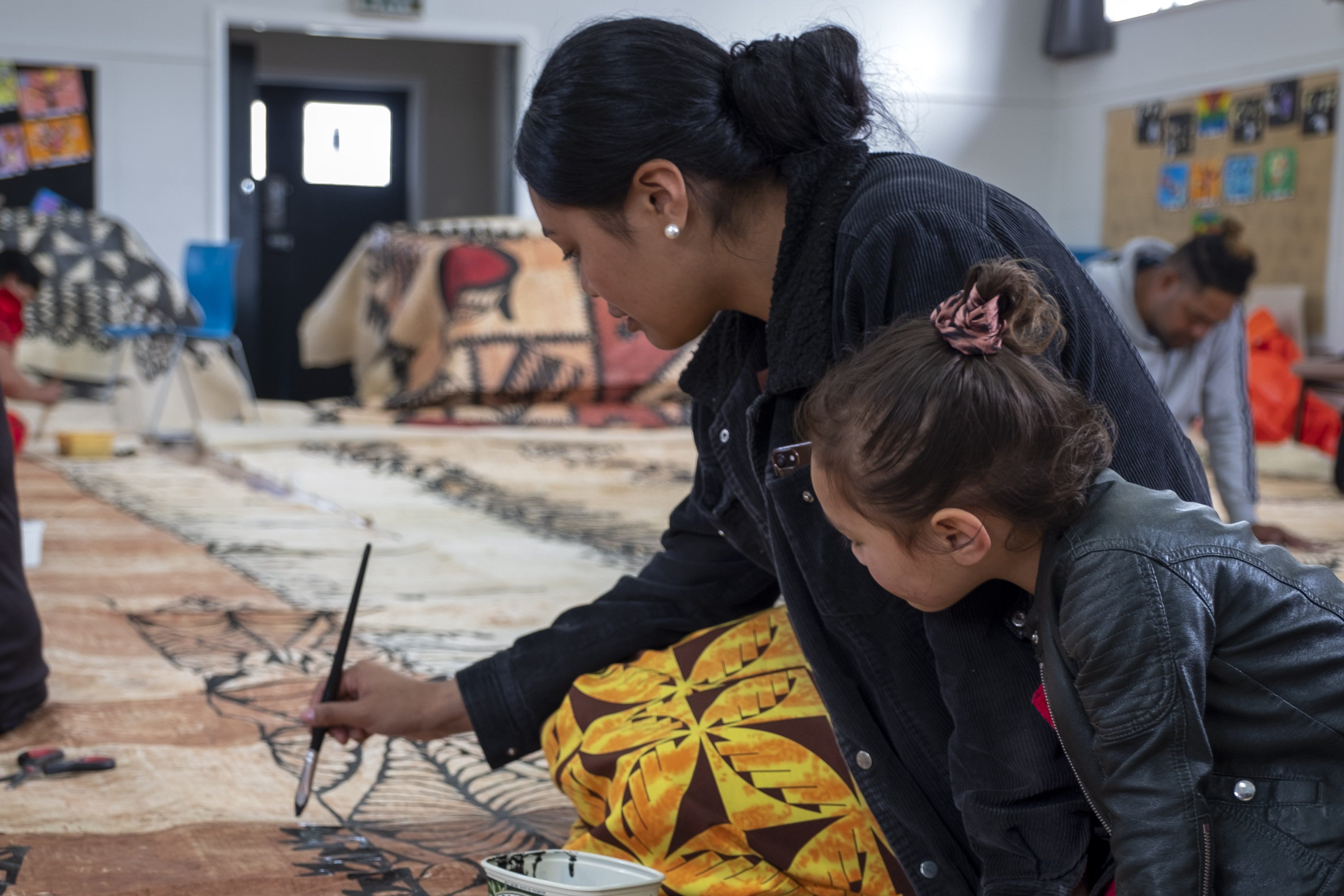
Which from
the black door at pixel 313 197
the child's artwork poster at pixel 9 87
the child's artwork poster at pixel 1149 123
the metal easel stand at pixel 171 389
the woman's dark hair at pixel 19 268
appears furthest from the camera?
the black door at pixel 313 197

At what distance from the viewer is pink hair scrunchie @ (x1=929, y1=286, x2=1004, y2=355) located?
0.73m

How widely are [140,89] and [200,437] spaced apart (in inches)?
94.4

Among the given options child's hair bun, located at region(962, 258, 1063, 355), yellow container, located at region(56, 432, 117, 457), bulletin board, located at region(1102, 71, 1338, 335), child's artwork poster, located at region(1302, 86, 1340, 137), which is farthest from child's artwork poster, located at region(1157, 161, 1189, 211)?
child's hair bun, located at region(962, 258, 1063, 355)

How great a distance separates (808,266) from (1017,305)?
0.18 m

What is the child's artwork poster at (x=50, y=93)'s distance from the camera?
5.45 meters

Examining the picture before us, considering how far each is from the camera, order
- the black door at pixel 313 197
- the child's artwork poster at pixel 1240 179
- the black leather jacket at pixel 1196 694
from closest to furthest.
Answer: the black leather jacket at pixel 1196 694 < the child's artwork poster at pixel 1240 179 < the black door at pixel 313 197

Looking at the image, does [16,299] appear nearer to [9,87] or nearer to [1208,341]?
[9,87]

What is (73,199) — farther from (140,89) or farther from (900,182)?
(900,182)

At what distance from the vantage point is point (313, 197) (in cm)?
692

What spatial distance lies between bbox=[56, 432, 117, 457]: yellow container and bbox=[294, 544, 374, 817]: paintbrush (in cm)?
292

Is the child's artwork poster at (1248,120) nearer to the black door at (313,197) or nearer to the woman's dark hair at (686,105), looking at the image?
the black door at (313,197)

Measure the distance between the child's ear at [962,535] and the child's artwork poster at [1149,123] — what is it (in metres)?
5.95

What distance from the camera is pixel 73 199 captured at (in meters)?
5.62

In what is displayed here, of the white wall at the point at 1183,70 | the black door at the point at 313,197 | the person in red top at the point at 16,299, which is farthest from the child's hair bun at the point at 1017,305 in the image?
the black door at the point at 313,197
